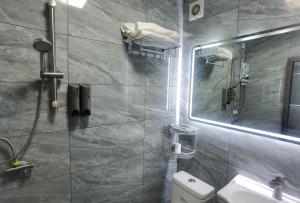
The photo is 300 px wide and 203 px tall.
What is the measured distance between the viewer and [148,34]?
4.38 feet

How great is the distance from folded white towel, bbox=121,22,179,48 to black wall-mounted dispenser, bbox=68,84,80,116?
23.5 inches

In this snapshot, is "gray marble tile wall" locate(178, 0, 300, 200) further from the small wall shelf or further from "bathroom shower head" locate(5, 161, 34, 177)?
"bathroom shower head" locate(5, 161, 34, 177)

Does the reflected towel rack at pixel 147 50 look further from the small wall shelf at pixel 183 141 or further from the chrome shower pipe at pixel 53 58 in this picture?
the small wall shelf at pixel 183 141

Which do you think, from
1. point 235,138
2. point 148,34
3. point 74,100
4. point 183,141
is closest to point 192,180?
point 183,141

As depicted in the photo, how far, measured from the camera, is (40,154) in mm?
1146

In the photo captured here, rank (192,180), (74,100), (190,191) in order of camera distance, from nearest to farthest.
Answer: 1. (74,100)
2. (190,191)
3. (192,180)

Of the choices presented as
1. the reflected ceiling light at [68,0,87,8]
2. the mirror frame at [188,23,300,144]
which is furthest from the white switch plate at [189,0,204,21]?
the reflected ceiling light at [68,0,87,8]

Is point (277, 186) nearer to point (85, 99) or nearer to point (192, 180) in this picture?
point (192, 180)

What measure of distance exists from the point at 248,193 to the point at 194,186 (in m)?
0.42

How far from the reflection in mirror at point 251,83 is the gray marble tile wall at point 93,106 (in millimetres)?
347

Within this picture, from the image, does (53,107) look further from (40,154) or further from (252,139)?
(252,139)

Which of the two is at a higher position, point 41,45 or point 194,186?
point 41,45

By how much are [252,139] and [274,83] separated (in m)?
0.44

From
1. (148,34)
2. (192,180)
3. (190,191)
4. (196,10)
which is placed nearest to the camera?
(148,34)
